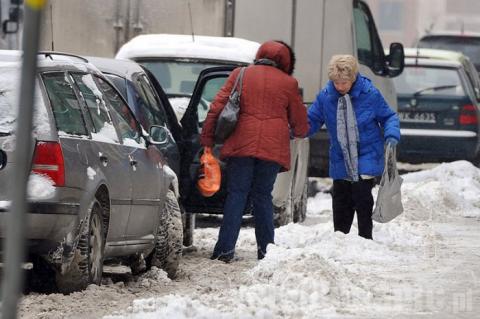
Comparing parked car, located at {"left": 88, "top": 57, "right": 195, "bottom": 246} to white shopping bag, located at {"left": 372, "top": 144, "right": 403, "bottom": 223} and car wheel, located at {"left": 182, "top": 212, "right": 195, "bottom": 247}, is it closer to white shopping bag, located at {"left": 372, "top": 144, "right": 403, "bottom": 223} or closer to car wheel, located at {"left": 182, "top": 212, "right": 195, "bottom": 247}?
car wheel, located at {"left": 182, "top": 212, "right": 195, "bottom": 247}

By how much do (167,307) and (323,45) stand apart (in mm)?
11104

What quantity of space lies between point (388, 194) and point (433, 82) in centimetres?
953

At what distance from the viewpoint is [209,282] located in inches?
399

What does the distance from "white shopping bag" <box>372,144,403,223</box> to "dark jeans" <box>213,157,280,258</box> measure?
1153mm

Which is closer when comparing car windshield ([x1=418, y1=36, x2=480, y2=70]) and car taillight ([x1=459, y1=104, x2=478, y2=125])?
car taillight ([x1=459, y1=104, x2=478, y2=125])

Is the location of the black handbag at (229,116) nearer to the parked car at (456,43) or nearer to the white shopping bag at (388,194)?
the white shopping bag at (388,194)

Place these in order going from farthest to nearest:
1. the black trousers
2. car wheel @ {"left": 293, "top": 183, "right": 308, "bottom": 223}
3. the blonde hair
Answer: car wheel @ {"left": 293, "top": 183, "right": 308, "bottom": 223}
the black trousers
the blonde hair

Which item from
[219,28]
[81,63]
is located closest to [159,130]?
[81,63]

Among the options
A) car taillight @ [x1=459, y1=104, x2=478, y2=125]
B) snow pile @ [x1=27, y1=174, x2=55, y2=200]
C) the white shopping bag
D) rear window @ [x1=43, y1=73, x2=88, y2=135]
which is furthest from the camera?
car taillight @ [x1=459, y1=104, x2=478, y2=125]

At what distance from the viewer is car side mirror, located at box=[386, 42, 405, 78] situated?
59.6 ft

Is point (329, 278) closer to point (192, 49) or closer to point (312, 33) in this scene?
point (192, 49)

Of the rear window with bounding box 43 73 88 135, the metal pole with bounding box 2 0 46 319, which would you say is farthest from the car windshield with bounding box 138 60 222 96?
the metal pole with bounding box 2 0 46 319

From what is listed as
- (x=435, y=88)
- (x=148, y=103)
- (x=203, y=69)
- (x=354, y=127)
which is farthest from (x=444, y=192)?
(x=148, y=103)

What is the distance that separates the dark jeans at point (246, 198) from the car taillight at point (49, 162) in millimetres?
3097
